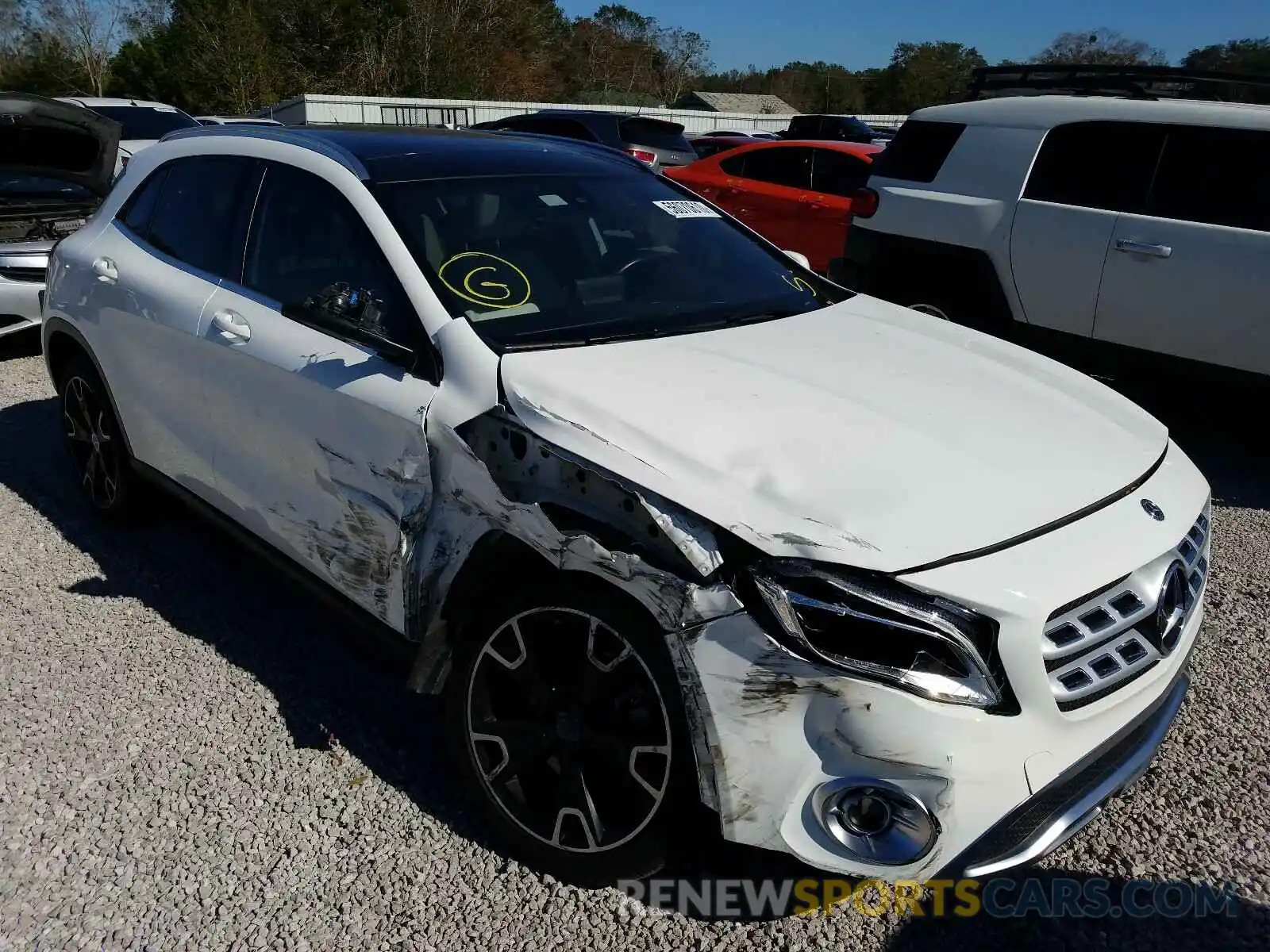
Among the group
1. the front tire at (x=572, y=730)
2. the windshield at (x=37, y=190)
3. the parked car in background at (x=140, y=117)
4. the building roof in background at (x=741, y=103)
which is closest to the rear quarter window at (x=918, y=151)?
the front tire at (x=572, y=730)

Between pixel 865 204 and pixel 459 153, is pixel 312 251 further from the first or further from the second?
pixel 865 204

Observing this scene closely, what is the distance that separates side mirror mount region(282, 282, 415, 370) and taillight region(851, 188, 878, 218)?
183 inches

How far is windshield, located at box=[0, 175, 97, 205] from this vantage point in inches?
295

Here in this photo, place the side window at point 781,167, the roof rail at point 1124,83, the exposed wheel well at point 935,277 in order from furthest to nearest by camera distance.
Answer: the side window at point 781,167
the exposed wheel well at point 935,277
the roof rail at point 1124,83

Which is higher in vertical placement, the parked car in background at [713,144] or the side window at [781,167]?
the side window at [781,167]

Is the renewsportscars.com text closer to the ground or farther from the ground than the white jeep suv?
closer to the ground

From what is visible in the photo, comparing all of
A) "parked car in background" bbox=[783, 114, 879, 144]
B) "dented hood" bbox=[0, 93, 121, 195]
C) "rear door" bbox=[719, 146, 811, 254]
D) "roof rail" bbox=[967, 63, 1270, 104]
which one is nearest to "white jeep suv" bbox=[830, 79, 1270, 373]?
"roof rail" bbox=[967, 63, 1270, 104]

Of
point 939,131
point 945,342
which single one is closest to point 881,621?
point 945,342

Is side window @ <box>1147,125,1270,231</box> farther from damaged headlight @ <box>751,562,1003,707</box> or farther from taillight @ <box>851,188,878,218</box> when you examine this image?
damaged headlight @ <box>751,562,1003,707</box>

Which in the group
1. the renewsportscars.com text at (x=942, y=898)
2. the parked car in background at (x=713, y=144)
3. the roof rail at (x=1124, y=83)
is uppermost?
the roof rail at (x=1124, y=83)

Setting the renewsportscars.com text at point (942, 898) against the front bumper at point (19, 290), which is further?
the front bumper at point (19, 290)

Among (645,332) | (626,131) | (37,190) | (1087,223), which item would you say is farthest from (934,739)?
(626,131)

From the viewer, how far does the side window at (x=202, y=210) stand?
3.43m

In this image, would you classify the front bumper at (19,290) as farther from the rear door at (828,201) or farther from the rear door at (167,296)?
the rear door at (828,201)
